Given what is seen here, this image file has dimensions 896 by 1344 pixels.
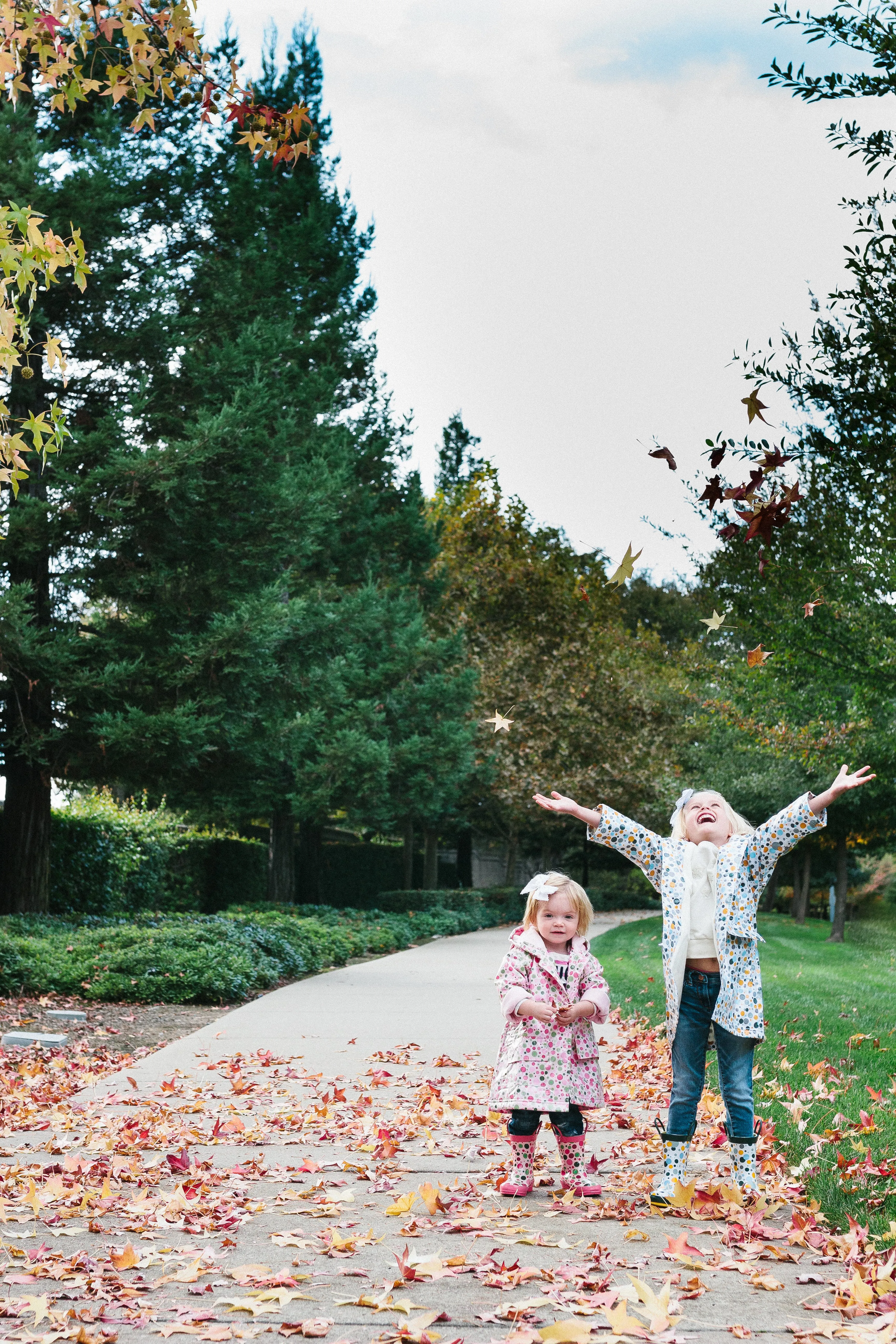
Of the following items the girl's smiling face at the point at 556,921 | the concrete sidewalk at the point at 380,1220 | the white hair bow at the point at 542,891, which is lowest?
the concrete sidewalk at the point at 380,1220

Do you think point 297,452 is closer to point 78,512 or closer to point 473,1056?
point 78,512

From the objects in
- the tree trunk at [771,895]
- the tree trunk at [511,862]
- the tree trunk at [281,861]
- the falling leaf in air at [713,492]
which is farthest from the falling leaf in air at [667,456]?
the tree trunk at [771,895]

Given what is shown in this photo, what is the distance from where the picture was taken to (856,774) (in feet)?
12.7

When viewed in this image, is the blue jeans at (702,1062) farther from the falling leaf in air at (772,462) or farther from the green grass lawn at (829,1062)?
the falling leaf in air at (772,462)

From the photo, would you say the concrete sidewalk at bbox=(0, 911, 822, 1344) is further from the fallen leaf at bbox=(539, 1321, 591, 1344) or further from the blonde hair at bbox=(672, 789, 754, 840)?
the blonde hair at bbox=(672, 789, 754, 840)

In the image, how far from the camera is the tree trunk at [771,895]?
1298 inches

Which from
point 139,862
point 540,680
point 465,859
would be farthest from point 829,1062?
point 465,859

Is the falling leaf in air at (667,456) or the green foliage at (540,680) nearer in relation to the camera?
the falling leaf in air at (667,456)

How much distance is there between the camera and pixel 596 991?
177 inches

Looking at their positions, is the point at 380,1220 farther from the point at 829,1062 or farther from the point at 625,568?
the point at 829,1062

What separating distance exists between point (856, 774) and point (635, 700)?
24.6m

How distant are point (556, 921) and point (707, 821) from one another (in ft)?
2.33

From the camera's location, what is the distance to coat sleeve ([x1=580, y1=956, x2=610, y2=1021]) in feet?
14.5

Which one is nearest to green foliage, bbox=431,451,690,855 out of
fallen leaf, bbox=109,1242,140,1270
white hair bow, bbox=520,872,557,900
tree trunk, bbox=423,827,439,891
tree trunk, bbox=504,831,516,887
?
tree trunk, bbox=504,831,516,887
